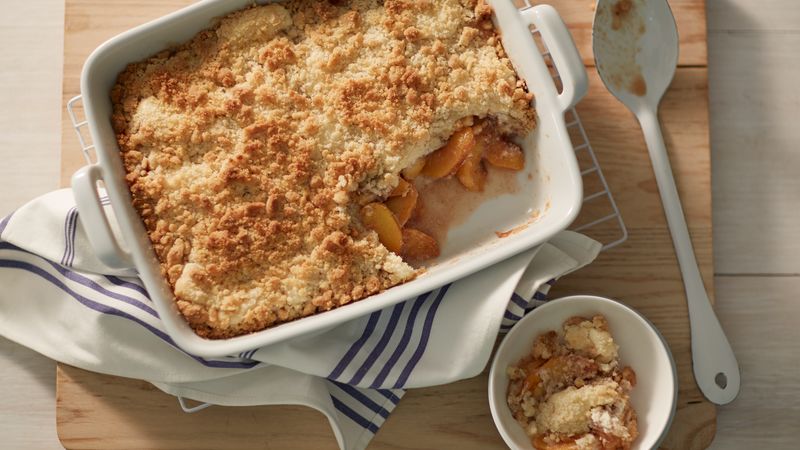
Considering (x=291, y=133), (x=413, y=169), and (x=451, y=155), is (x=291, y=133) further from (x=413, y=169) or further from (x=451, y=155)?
(x=451, y=155)

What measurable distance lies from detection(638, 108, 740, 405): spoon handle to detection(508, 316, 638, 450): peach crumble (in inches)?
10.8

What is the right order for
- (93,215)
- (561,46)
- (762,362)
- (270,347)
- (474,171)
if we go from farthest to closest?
(762,362) < (474,171) < (270,347) < (561,46) < (93,215)

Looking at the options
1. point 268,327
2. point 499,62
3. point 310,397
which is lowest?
point 310,397

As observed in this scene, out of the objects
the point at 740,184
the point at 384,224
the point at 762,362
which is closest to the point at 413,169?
the point at 384,224

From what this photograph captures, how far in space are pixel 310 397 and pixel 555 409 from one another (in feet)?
2.35

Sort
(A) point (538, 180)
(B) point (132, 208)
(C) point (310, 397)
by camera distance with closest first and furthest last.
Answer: (B) point (132, 208)
(C) point (310, 397)
(A) point (538, 180)

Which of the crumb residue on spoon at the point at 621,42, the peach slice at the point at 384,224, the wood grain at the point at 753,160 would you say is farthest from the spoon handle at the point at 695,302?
the peach slice at the point at 384,224

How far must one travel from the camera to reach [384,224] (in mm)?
2191

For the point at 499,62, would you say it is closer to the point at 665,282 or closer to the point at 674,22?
the point at 674,22

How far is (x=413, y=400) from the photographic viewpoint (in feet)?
7.48

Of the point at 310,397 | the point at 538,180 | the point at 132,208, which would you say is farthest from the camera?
the point at 538,180

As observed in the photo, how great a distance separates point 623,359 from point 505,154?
2.39 ft

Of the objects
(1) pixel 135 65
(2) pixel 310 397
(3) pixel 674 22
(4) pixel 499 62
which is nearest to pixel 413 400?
(2) pixel 310 397

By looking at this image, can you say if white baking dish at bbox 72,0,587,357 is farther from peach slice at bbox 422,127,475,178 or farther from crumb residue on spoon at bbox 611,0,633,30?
crumb residue on spoon at bbox 611,0,633,30
